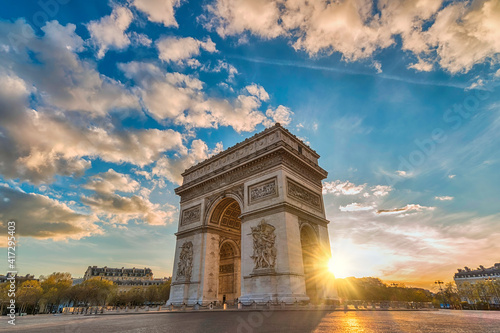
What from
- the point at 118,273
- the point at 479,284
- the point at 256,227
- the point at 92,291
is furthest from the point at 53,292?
the point at 479,284

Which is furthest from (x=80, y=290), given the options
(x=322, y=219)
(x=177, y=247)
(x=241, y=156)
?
(x=322, y=219)

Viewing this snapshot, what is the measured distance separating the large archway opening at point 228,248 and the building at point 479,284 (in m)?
57.4

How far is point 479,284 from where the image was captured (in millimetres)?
56812

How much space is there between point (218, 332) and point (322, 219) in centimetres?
→ 1634

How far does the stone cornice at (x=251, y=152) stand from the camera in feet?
64.2

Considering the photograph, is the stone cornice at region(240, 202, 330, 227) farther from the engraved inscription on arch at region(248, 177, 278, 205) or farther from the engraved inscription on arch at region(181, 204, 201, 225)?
the engraved inscription on arch at region(181, 204, 201, 225)

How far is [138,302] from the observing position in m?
58.7

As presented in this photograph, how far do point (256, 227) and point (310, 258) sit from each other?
4867 millimetres

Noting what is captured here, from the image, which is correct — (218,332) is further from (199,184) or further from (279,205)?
(199,184)

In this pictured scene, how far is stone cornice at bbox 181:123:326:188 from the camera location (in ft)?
64.2

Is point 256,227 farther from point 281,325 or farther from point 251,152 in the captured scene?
point 281,325

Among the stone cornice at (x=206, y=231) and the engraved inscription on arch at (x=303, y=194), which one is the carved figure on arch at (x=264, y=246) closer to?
the engraved inscription on arch at (x=303, y=194)

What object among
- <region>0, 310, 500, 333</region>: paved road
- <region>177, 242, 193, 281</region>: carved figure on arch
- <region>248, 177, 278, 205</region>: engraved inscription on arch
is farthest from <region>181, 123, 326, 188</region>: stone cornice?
<region>0, 310, 500, 333</region>: paved road

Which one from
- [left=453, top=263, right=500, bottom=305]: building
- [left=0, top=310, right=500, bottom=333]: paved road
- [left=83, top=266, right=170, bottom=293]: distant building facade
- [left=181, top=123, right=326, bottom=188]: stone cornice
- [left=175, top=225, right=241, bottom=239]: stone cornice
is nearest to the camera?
[left=0, top=310, right=500, bottom=333]: paved road
